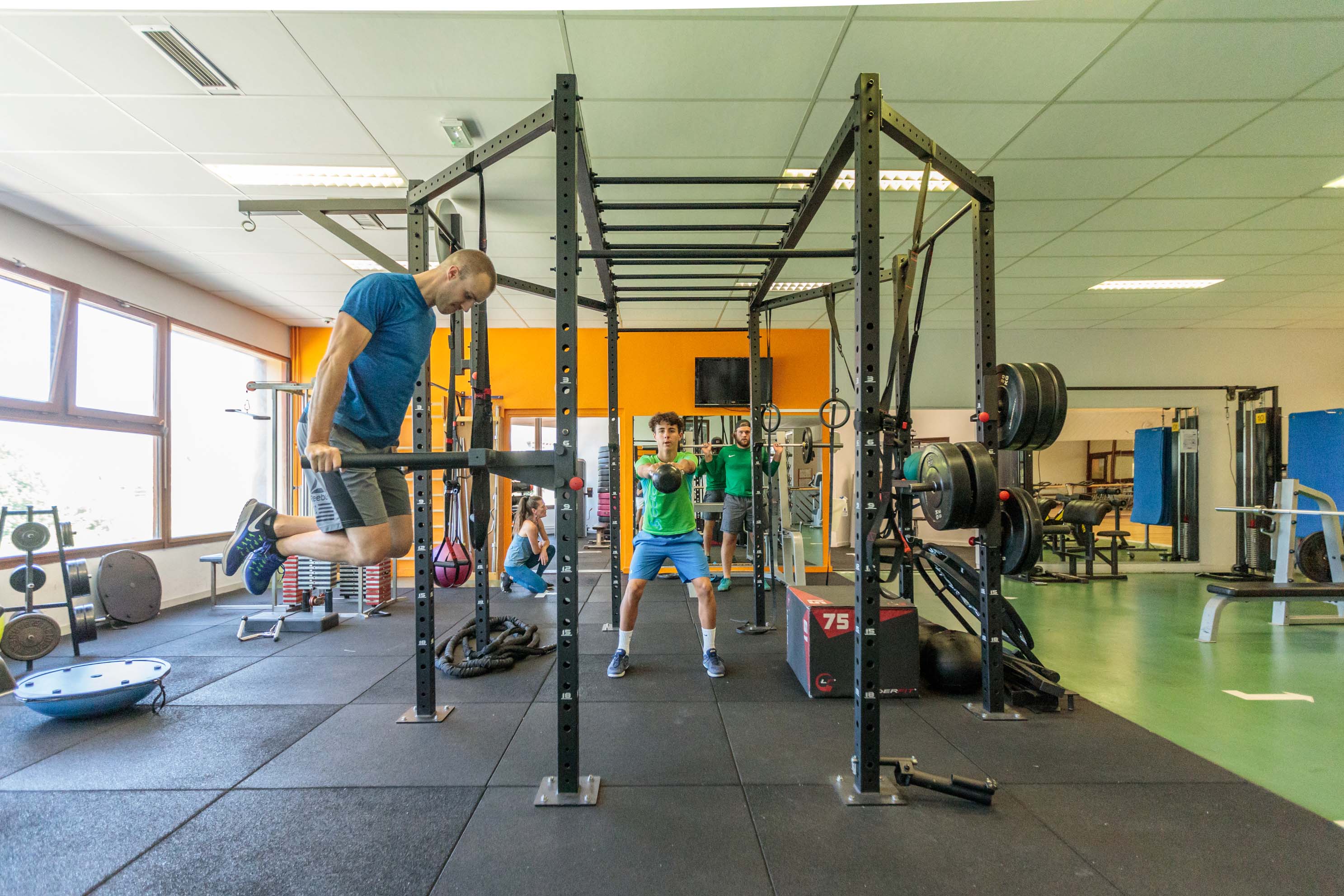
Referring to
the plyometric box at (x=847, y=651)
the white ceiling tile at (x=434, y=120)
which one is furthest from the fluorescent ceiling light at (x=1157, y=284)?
the white ceiling tile at (x=434, y=120)

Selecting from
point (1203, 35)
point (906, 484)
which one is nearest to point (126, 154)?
point (906, 484)

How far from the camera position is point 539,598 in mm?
5328

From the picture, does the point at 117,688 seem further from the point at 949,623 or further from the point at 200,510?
the point at 949,623

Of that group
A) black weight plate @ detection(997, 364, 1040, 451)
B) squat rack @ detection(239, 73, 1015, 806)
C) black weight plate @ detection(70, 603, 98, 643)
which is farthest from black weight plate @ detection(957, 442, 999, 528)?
black weight plate @ detection(70, 603, 98, 643)

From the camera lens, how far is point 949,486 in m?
2.26

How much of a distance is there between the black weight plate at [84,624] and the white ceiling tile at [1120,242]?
6.93m

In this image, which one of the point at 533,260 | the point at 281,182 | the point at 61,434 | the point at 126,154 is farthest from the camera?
the point at 533,260

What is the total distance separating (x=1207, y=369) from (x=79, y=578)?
11.1 metres

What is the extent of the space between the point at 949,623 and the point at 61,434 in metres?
6.84

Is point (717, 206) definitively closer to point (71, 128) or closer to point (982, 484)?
point (982, 484)

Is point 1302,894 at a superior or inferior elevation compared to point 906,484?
inferior

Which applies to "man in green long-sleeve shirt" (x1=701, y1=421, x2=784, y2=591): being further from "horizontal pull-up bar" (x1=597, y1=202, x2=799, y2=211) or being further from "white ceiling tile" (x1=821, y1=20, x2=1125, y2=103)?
"white ceiling tile" (x1=821, y1=20, x2=1125, y2=103)

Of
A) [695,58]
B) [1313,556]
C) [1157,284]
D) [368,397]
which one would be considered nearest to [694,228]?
A: [695,58]

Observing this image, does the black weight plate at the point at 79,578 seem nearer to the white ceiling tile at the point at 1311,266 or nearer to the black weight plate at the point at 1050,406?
the black weight plate at the point at 1050,406
